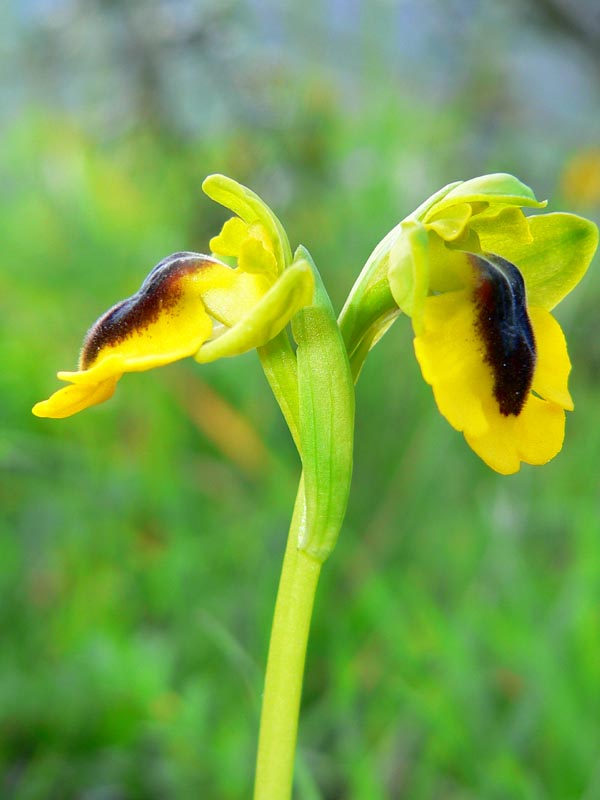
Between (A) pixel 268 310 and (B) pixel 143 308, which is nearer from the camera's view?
(A) pixel 268 310

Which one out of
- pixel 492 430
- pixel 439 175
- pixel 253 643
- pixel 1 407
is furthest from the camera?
pixel 439 175

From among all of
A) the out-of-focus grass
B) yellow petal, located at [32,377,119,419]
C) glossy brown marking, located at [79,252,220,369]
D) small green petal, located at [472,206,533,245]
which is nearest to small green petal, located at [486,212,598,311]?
small green petal, located at [472,206,533,245]

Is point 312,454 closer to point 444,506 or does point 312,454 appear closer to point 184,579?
point 184,579

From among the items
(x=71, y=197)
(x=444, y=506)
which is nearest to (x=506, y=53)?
(x=71, y=197)

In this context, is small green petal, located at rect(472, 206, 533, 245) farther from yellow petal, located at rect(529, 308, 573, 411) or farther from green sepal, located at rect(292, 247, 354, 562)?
green sepal, located at rect(292, 247, 354, 562)

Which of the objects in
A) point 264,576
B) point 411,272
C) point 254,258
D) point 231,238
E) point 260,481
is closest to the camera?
point 411,272

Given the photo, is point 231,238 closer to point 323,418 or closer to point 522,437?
point 323,418

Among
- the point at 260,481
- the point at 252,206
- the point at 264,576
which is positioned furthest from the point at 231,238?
the point at 260,481
